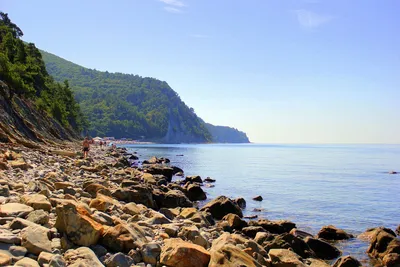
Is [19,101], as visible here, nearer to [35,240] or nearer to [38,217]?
[38,217]

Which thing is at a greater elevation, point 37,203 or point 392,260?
point 37,203

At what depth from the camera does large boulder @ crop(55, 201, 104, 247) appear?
6.85 meters

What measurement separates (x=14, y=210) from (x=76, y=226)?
145 centimetres

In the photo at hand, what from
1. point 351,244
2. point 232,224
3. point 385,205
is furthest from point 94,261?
point 385,205

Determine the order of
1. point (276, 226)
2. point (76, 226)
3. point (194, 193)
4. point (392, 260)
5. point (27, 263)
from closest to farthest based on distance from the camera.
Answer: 1. point (27, 263)
2. point (76, 226)
3. point (392, 260)
4. point (276, 226)
5. point (194, 193)

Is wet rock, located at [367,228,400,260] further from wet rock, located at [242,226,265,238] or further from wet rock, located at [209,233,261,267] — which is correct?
wet rock, located at [209,233,261,267]

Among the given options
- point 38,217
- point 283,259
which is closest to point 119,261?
point 38,217

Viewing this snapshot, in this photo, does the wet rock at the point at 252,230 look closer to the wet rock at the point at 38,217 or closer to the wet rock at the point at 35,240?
the wet rock at the point at 38,217

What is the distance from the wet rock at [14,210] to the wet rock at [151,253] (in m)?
2.54

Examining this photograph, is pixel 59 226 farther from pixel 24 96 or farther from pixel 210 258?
pixel 24 96

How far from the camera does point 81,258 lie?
601cm

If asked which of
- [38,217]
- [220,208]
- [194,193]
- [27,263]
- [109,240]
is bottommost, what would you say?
[194,193]

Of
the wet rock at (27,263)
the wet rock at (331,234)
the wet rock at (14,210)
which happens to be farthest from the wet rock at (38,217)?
the wet rock at (331,234)

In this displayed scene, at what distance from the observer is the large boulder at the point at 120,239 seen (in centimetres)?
725
